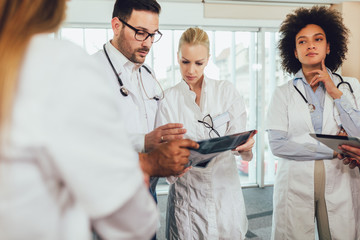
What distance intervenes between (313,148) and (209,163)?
629 millimetres

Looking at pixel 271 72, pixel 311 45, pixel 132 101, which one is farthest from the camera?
pixel 271 72

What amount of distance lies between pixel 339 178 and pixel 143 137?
117 centimetres

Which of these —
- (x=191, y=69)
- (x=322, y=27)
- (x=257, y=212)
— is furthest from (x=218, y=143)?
(x=257, y=212)

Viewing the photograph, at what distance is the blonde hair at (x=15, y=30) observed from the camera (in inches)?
18.5

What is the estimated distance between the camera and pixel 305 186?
5.42ft

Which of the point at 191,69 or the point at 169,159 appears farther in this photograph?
the point at 191,69

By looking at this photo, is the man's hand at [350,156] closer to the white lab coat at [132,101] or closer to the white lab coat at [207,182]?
the white lab coat at [207,182]

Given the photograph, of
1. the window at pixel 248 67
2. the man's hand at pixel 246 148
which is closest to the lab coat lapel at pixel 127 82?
the man's hand at pixel 246 148

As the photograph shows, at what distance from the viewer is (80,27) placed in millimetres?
3438

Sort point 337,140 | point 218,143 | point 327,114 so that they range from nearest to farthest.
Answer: point 218,143 < point 337,140 < point 327,114

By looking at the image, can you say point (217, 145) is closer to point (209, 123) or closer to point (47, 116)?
point (209, 123)

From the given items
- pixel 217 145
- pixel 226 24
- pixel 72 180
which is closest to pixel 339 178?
pixel 217 145

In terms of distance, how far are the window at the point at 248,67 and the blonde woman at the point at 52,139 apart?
321cm

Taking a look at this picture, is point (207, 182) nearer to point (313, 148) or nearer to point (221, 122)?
point (221, 122)
